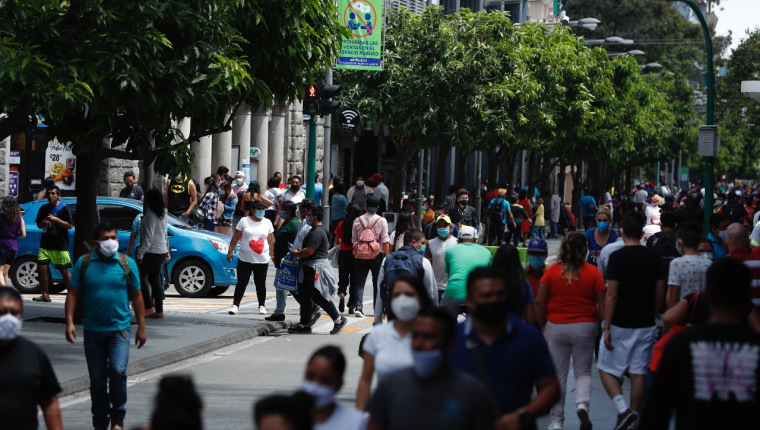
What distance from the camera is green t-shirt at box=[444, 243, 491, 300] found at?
10.9 meters

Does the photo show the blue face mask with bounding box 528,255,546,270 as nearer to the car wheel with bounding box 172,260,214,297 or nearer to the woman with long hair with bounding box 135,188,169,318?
the woman with long hair with bounding box 135,188,169,318

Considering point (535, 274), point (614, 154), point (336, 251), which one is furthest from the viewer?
point (614, 154)

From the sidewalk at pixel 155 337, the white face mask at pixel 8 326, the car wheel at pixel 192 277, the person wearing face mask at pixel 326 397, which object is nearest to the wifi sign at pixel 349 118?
the car wheel at pixel 192 277

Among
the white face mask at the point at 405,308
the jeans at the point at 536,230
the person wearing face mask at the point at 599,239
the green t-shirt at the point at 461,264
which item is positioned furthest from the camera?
the jeans at the point at 536,230

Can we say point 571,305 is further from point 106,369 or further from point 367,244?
point 367,244

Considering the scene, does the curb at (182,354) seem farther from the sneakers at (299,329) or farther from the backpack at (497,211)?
the backpack at (497,211)

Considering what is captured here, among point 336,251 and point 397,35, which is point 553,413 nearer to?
point 336,251

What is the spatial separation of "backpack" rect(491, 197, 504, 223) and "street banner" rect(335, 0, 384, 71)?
8.90m

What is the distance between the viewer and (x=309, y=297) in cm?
1547

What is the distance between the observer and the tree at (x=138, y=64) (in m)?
12.1

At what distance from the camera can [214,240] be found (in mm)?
18922

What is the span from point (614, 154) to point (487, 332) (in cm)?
4561

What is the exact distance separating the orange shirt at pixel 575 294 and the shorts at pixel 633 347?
0.26 metres

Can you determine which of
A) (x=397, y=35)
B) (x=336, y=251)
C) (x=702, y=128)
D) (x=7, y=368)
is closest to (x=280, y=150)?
(x=397, y=35)
